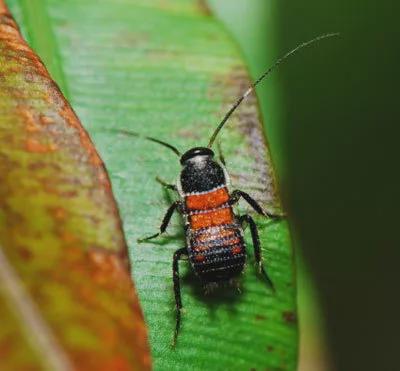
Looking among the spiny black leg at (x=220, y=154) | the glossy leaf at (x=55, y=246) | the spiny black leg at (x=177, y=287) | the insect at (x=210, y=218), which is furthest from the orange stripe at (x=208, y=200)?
the glossy leaf at (x=55, y=246)

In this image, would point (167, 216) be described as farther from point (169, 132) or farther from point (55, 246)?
point (55, 246)

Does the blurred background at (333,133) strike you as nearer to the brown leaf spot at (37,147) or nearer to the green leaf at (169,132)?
the green leaf at (169,132)

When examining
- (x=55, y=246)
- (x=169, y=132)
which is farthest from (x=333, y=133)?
(x=55, y=246)

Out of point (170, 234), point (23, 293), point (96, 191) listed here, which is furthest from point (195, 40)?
point (23, 293)

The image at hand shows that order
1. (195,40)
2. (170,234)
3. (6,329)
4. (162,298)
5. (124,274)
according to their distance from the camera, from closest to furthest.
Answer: (6,329) < (124,274) < (162,298) < (170,234) < (195,40)

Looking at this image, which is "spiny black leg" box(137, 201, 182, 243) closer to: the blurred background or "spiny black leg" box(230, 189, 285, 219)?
"spiny black leg" box(230, 189, 285, 219)

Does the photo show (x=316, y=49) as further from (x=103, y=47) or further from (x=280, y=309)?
(x=280, y=309)

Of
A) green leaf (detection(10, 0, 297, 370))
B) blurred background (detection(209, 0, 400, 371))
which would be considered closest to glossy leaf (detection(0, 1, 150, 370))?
green leaf (detection(10, 0, 297, 370))
